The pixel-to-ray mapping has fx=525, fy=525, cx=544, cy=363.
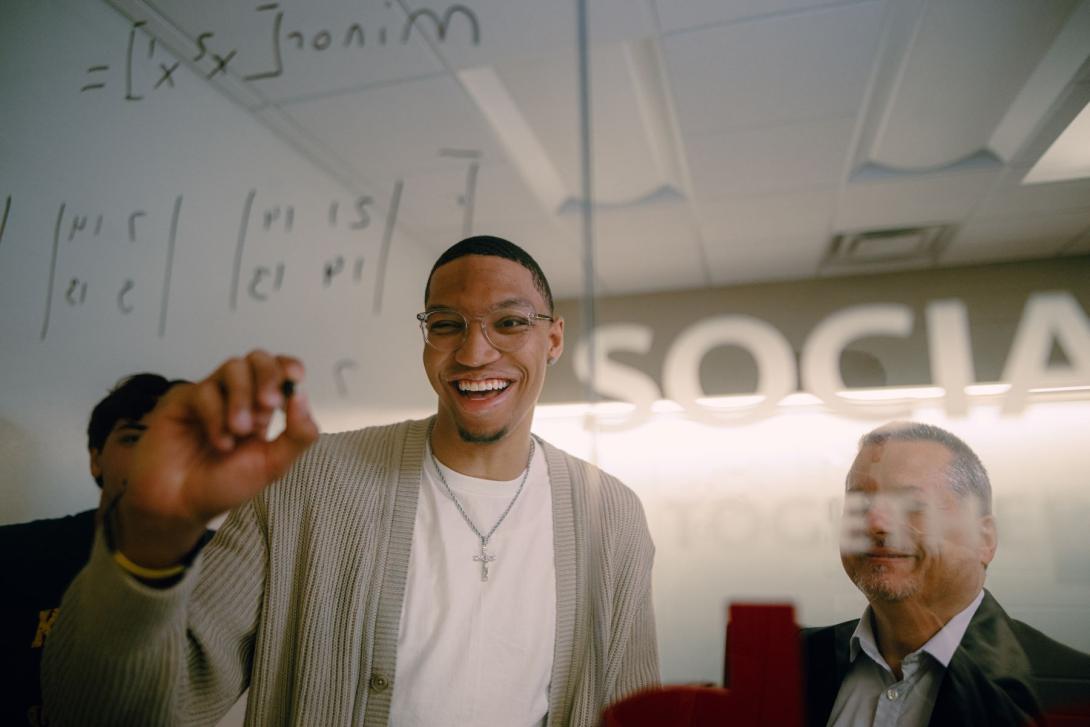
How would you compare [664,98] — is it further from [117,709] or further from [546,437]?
[117,709]

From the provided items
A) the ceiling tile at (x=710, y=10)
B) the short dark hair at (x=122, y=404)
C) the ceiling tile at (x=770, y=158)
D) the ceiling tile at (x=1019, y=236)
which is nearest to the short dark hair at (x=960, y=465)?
the ceiling tile at (x=1019, y=236)

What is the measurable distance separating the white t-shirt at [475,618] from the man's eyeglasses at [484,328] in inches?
6.3

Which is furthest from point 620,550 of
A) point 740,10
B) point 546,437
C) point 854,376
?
point 740,10

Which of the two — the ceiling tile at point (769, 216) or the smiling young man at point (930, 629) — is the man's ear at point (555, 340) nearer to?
the ceiling tile at point (769, 216)

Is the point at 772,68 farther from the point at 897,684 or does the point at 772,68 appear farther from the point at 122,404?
the point at 122,404

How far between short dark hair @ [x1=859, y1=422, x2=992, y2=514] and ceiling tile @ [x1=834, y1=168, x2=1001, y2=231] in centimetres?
18

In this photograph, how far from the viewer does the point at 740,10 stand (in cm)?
59

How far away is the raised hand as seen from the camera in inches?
12.5

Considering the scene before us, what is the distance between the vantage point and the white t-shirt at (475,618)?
0.48m

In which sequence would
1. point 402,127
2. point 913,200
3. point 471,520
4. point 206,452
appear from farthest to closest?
point 402,127, point 471,520, point 913,200, point 206,452

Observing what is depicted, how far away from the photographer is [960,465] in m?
0.38

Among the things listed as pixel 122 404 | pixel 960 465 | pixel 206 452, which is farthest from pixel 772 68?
pixel 122 404

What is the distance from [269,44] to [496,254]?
0.36 metres

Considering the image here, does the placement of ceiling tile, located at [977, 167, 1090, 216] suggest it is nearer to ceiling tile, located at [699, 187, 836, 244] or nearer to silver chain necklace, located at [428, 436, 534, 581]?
ceiling tile, located at [699, 187, 836, 244]
